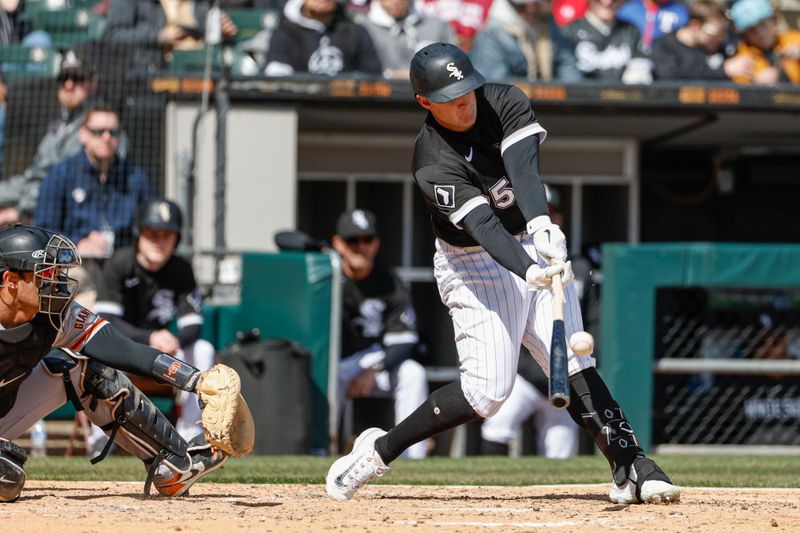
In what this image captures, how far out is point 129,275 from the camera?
7.97m

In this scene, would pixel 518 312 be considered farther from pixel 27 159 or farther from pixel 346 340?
pixel 27 159

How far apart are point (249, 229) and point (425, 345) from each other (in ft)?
5.30

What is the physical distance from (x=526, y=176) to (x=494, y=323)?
0.53 m

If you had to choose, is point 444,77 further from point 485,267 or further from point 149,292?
point 149,292

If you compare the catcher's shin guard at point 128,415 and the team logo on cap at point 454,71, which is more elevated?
the team logo on cap at point 454,71

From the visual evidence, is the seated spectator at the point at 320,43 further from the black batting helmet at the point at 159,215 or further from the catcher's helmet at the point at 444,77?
the catcher's helmet at the point at 444,77

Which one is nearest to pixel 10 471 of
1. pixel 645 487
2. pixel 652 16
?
pixel 645 487

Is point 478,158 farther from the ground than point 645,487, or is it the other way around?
point 478,158

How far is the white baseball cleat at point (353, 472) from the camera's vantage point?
15.6 feet

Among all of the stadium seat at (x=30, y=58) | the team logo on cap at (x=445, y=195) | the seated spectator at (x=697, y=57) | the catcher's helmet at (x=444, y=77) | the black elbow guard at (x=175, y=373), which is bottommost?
the black elbow guard at (x=175, y=373)

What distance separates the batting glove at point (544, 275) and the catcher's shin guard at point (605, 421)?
527mm

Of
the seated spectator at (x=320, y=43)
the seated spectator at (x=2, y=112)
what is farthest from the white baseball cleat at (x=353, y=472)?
the seated spectator at (x=2, y=112)

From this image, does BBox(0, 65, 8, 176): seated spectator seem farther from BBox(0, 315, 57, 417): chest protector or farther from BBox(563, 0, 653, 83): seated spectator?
BBox(0, 315, 57, 417): chest protector

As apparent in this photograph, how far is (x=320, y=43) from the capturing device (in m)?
9.56
